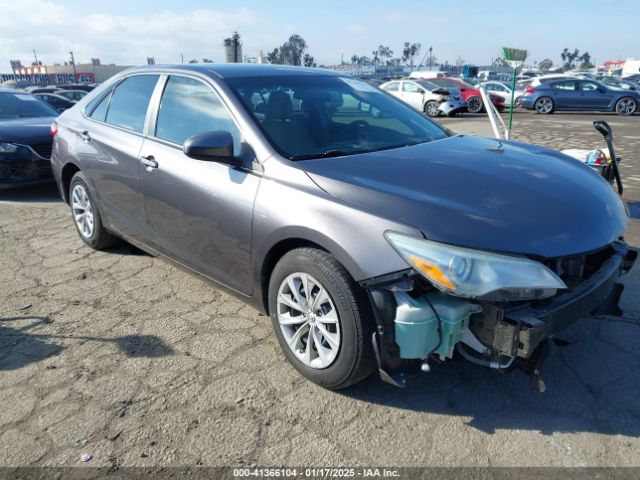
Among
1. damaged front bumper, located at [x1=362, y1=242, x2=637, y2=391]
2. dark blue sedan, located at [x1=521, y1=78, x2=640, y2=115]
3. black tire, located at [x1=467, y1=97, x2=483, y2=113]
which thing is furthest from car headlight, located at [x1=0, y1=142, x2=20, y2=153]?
dark blue sedan, located at [x1=521, y1=78, x2=640, y2=115]

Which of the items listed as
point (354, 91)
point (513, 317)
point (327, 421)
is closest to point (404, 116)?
point (354, 91)

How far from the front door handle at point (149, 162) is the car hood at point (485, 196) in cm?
128

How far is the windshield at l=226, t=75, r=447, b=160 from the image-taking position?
10.1 feet

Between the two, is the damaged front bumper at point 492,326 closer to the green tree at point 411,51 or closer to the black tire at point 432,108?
the black tire at point 432,108

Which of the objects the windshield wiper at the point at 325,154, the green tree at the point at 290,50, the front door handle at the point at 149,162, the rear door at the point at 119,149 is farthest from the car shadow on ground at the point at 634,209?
the green tree at the point at 290,50

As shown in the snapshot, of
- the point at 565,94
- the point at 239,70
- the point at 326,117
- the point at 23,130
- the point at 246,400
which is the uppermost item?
the point at 239,70

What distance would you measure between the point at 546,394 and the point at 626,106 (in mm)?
21271

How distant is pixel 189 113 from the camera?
11.5 ft

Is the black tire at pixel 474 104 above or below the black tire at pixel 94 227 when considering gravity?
below

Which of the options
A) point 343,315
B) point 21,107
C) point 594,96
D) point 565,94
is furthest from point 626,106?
point 343,315

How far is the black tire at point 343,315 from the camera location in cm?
241

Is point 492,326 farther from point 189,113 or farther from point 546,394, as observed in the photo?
point 189,113

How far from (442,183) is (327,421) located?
4.28ft

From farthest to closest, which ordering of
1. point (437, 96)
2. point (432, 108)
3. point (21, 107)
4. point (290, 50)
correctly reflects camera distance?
point (290, 50)
point (432, 108)
point (437, 96)
point (21, 107)
